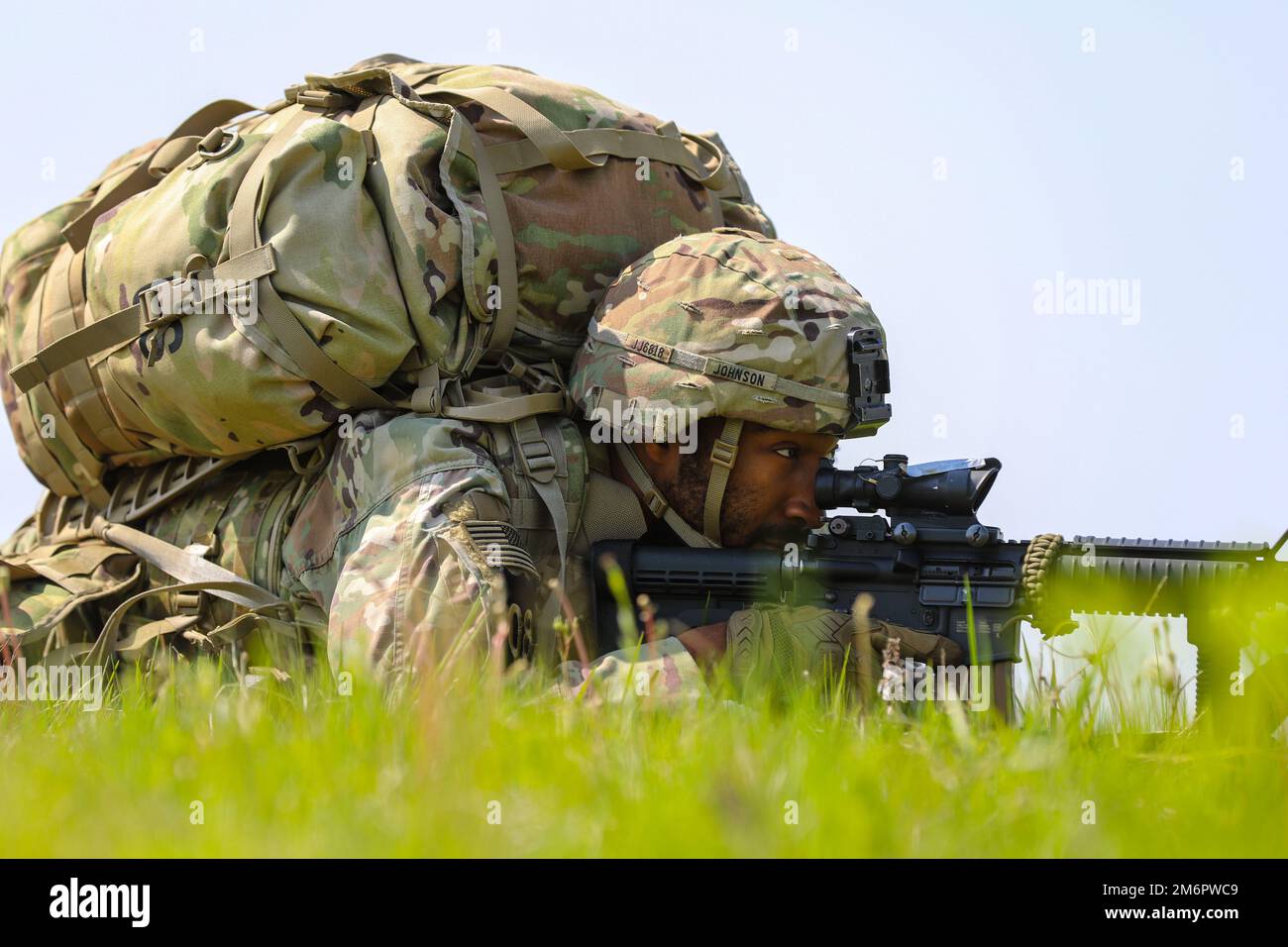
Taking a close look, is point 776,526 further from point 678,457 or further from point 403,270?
point 403,270

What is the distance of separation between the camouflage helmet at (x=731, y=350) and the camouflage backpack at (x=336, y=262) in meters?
0.28

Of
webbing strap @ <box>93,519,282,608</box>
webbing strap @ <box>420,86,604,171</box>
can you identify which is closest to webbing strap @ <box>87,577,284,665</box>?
webbing strap @ <box>93,519,282,608</box>

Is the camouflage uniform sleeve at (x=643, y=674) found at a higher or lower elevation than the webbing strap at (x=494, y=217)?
lower

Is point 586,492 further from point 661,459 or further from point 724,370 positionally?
point 724,370

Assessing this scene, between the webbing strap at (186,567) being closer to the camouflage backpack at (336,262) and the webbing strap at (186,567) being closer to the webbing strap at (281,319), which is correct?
the camouflage backpack at (336,262)

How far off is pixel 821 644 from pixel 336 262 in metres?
1.96

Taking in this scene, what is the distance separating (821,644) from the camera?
4.43 metres

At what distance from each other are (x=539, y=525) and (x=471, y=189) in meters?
1.18

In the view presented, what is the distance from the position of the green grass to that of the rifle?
0.85 meters

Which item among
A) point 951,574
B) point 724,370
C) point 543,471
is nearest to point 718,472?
point 724,370

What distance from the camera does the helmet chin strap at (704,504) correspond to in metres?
4.97

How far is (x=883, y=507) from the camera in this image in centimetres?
465

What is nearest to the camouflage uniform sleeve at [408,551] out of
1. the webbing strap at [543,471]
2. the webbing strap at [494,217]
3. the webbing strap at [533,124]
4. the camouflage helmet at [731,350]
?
the webbing strap at [543,471]

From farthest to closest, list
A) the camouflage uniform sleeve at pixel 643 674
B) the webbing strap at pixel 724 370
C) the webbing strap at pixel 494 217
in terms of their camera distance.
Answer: the webbing strap at pixel 494 217, the webbing strap at pixel 724 370, the camouflage uniform sleeve at pixel 643 674
